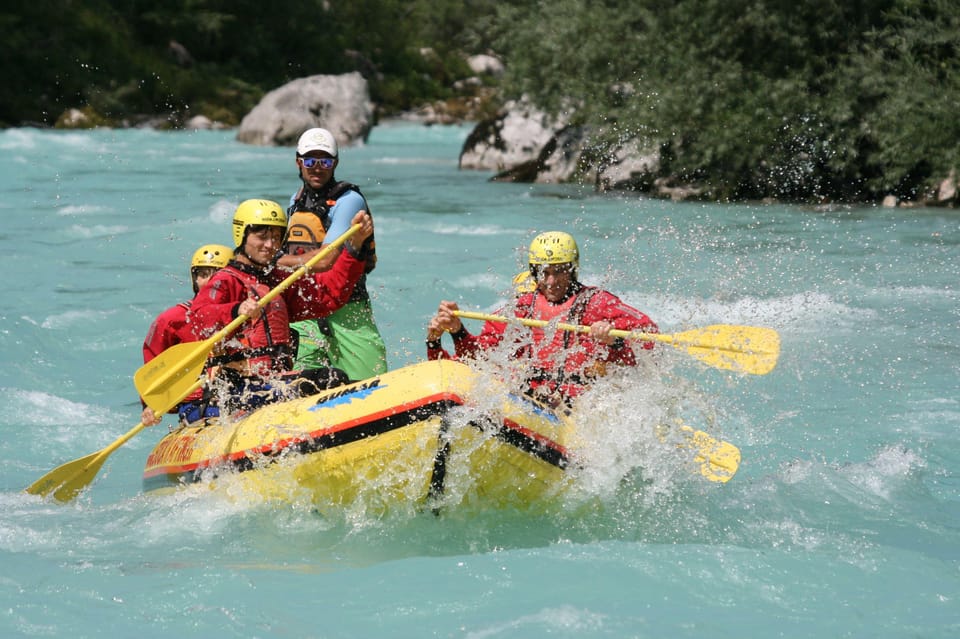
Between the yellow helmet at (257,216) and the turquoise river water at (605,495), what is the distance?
1214 millimetres

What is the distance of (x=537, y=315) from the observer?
5734mm

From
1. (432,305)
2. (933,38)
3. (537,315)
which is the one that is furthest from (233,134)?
(537,315)

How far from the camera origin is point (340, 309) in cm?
593

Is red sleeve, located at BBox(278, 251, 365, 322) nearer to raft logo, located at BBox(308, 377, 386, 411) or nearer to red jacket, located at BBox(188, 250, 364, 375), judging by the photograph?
red jacket, located at BBox(188, 250, 364, 375)

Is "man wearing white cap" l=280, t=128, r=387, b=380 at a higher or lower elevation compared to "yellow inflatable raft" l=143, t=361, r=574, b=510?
higher

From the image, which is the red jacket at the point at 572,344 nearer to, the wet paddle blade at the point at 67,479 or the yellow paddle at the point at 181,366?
the yellow paddle at the point at 181,366

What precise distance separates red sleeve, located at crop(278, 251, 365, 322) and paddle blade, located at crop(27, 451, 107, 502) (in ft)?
3.91

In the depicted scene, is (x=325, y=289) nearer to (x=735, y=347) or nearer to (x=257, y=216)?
(x=257, y=216)

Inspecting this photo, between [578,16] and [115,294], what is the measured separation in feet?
34.6

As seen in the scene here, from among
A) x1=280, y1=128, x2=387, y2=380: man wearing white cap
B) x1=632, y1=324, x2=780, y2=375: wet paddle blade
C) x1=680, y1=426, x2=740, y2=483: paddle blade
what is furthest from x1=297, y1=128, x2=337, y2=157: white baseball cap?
x1=680, y1=426, x2=740, y2=483: paddle blade

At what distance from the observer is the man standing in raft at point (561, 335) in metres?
5.60

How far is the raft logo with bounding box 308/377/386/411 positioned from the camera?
499cm

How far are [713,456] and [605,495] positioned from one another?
679mm

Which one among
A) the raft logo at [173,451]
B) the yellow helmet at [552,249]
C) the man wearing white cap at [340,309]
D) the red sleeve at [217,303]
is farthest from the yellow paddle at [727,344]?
the raft logo at [173,451]
